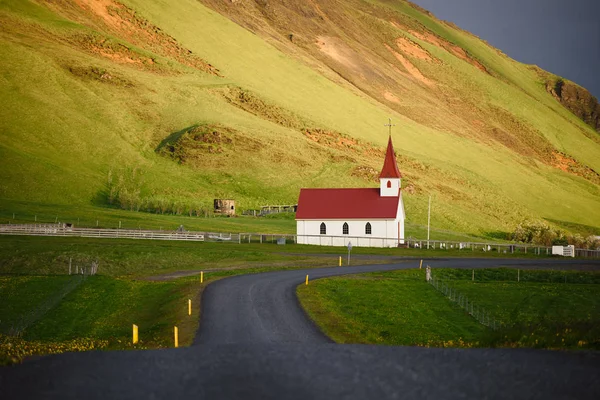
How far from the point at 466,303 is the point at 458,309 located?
213 centimetres

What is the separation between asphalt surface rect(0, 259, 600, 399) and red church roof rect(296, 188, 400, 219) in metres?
58.7

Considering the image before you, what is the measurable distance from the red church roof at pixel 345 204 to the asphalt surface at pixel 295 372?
192 feet

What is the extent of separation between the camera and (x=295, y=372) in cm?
3039

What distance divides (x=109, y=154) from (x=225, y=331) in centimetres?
12588

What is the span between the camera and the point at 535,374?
30.8 m

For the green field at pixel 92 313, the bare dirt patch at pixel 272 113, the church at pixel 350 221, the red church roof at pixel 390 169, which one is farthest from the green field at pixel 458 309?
the bare dirt patch at pixel 272 113

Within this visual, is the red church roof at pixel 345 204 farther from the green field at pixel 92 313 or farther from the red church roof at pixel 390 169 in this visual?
the green field at pixel 92 313

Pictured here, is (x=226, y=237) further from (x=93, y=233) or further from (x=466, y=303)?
(x=466, y=303)

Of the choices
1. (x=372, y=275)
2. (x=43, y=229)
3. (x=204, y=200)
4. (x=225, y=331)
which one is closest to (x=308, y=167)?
(x=204, y=200)

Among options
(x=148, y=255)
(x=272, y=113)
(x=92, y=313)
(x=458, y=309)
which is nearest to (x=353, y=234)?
A: (x=148, y=255)

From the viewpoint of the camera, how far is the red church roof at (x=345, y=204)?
9644cm

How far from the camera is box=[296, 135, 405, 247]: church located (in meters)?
96.0

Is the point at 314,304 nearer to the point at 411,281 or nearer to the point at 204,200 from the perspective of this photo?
the point at 411,281

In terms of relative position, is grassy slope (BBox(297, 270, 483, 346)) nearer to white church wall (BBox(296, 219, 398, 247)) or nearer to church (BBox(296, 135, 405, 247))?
white church wall (BBox(296, 219, 398, 247))
